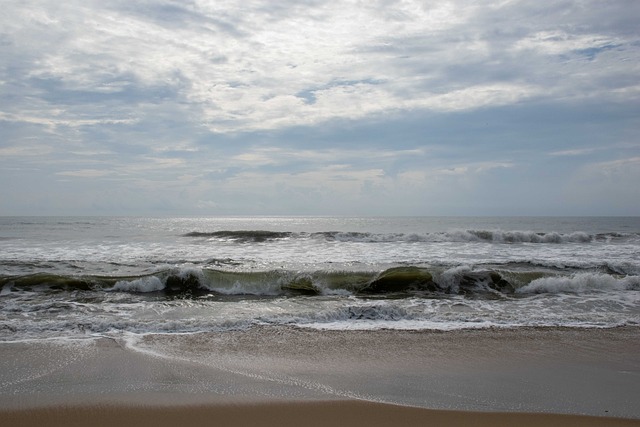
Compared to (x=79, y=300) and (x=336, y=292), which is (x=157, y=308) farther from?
(x=336, y=292)

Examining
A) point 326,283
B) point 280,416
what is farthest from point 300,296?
point 280,416

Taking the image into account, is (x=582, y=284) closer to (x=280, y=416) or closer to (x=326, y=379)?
(x=326, y=379)

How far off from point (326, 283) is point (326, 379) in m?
7.30

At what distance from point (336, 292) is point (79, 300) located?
6.12m

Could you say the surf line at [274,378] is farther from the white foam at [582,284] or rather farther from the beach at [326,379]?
the white foam at [582,284]

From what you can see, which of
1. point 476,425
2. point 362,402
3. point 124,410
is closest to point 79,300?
point 124,410

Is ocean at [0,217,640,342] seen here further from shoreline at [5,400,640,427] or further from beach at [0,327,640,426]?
shoreline at [5,400,640,427]

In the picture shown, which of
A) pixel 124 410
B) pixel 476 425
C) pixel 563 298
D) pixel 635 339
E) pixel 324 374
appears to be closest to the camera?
pixel 476 425

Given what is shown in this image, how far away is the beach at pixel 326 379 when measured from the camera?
4246 millimetres

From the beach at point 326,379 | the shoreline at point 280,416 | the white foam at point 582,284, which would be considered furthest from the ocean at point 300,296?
the shoreline at point 280,416

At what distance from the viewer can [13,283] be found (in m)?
11.6

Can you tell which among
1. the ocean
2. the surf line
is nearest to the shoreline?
the surf line

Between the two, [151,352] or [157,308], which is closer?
[151,352]

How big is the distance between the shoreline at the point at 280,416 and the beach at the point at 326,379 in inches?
0.6
